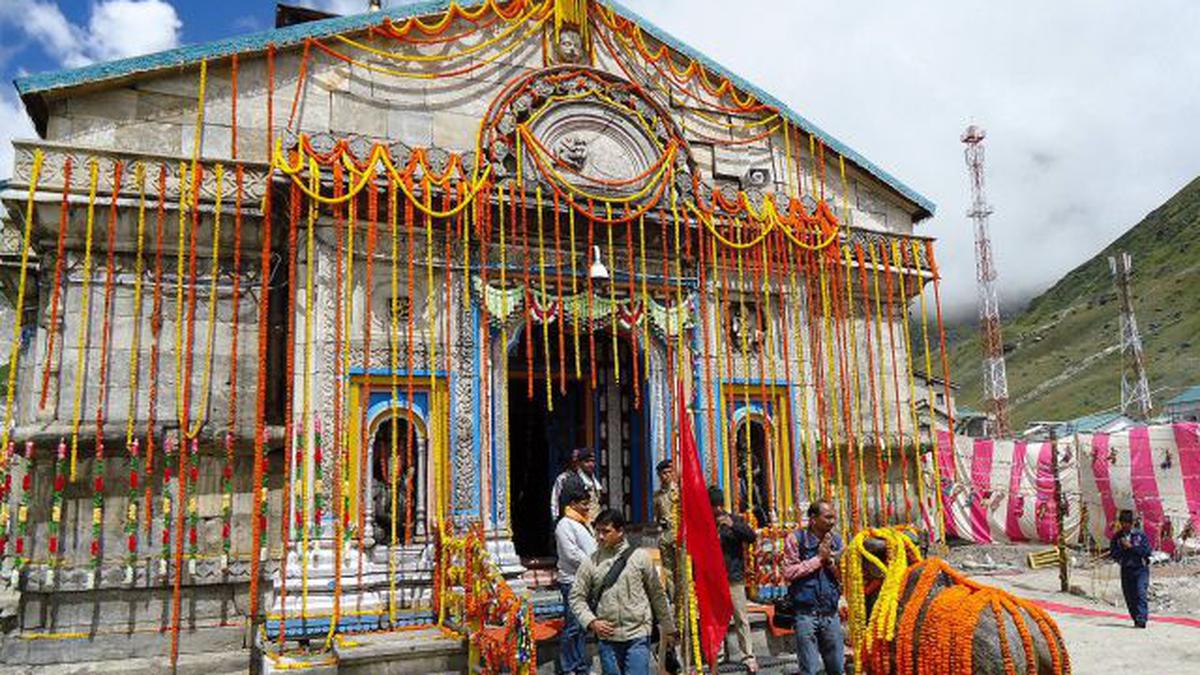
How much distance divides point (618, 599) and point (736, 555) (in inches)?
94.0

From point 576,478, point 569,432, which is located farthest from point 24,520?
point 569,432

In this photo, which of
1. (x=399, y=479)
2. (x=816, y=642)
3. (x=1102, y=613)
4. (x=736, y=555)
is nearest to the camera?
(x=816, y=642)

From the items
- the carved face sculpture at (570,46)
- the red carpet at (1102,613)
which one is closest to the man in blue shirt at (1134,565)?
the red carpet at (1102,613)

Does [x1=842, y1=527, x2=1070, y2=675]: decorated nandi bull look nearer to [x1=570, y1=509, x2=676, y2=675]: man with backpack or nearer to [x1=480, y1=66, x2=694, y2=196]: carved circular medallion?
[x1=570, y1=509, x2=676, y2=675]: man with backpack

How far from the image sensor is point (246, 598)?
9.85 meters

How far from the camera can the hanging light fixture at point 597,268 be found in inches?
444

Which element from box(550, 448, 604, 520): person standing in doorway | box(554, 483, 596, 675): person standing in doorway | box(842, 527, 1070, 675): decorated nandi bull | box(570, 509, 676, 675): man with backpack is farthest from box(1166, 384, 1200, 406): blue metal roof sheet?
box(570, 509, 676, 675): man with backpack

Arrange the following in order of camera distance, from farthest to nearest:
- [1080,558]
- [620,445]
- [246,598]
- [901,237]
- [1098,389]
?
Result: 1. [1098,389]
2. [1080,558]
3. [901,237]
4. [620,445]
5. [246,598]

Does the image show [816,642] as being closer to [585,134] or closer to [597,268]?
[597,268]

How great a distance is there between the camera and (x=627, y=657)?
Result: 616cm

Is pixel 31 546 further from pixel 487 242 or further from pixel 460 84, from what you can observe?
pixel 460 84

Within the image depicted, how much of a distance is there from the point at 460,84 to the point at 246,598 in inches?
275

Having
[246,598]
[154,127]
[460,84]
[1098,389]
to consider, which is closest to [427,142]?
[460,84]

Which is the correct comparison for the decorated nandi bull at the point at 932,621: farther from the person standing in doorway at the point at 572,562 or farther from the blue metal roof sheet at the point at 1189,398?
the blue metal roof sheet at the point at 1189,398
